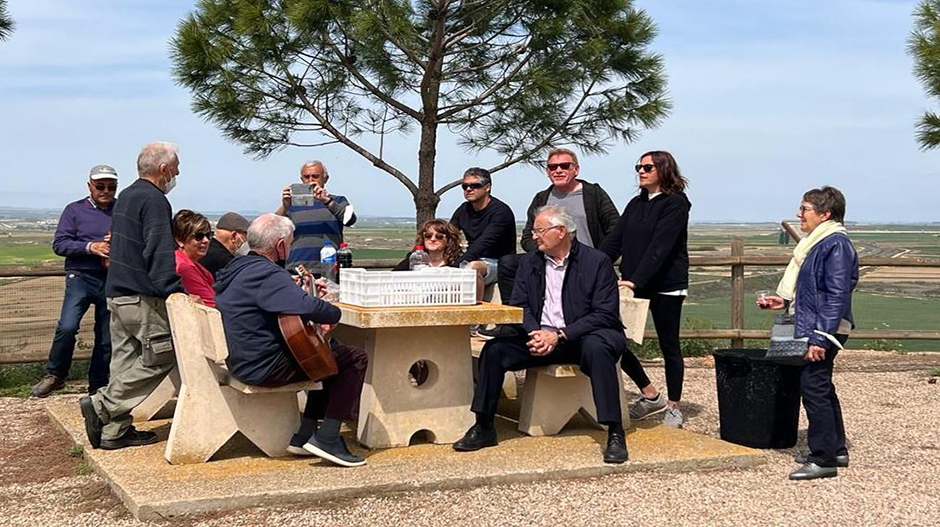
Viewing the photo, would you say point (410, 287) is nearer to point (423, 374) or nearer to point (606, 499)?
point (423, 374)

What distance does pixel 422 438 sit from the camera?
6.03m

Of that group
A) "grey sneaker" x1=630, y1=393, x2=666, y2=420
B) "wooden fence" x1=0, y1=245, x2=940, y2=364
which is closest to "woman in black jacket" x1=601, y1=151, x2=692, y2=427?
"grey sneaker" x1=630, y1=393, x2=666, y2=420

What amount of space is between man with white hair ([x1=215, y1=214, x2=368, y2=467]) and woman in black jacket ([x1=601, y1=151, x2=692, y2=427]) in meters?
2.09

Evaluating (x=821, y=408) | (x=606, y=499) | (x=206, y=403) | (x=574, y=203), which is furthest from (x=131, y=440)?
(x=821, y=408)

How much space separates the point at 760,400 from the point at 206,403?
299 cm

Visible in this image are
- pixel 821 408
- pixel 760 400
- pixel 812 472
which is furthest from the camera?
pixel 760 400

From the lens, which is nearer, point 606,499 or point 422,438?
point 606,499

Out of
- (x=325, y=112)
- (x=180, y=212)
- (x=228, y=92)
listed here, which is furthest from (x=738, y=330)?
(x=180, y=212)

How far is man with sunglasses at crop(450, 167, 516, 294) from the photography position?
22.6 feet

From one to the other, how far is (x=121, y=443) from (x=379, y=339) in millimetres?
1476

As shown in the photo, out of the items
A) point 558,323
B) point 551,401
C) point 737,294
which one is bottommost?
point 551,401

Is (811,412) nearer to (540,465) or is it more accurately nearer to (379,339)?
(540,465)

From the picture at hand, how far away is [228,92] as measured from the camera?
8836 mm

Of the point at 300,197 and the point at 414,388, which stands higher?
the point at 300,197
